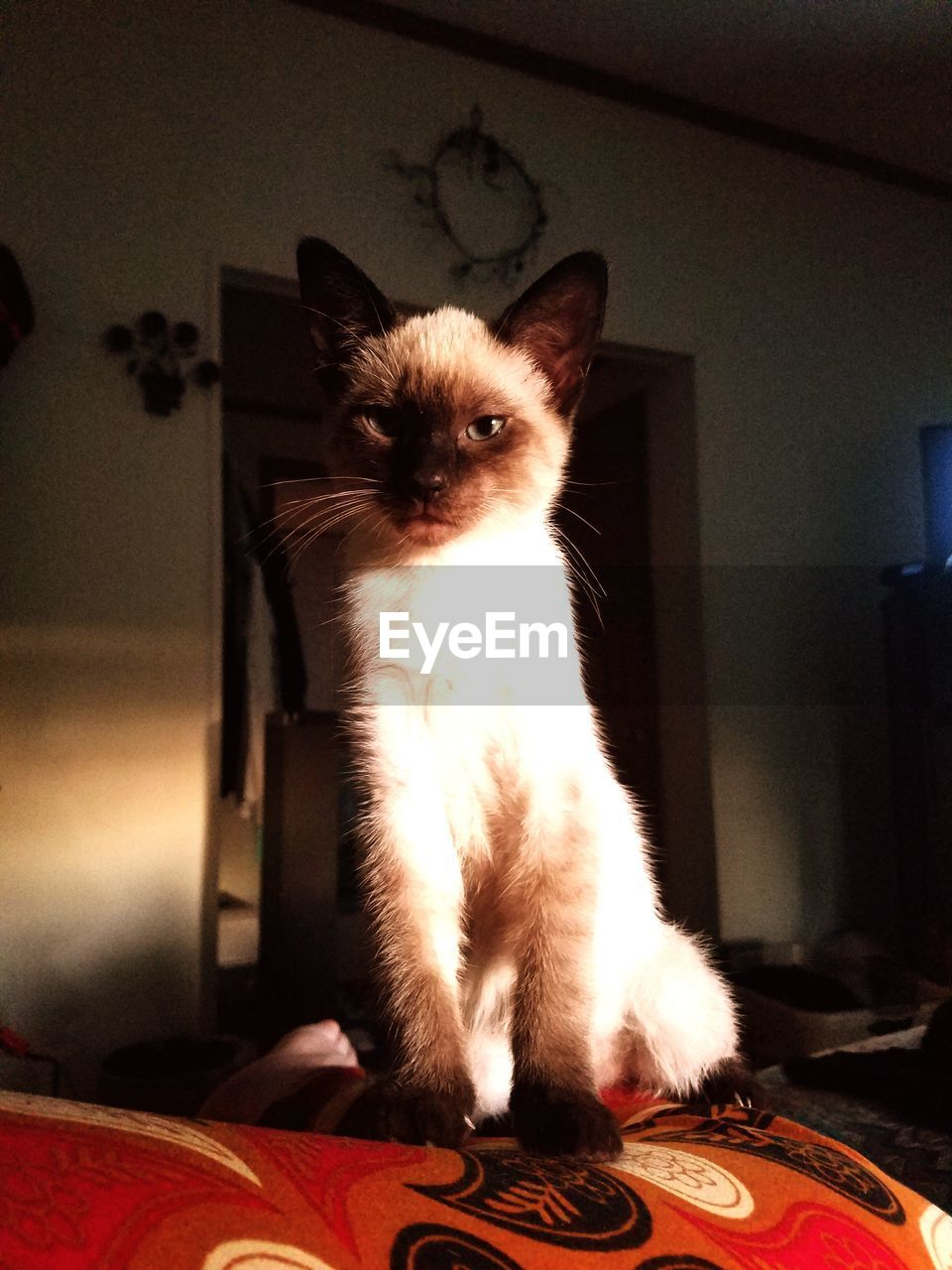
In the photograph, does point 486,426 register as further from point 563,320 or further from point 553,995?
point 553,995

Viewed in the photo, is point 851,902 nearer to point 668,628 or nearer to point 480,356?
point 668,628

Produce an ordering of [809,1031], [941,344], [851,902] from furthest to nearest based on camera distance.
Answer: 1. [941,344]
2. [851,902]
3. [809,1031]

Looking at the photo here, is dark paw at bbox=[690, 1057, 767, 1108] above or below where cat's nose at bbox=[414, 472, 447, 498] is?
below

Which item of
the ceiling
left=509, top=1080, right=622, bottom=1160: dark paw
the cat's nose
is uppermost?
the ceiling

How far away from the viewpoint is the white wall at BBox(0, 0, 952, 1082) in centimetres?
189

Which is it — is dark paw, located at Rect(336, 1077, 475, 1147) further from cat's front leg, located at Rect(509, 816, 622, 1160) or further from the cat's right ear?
the cat's right ear

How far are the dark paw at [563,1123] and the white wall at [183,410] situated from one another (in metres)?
1.36

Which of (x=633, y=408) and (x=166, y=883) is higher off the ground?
(x=633, y=408)

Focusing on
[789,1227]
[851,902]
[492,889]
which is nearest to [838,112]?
[851,902]

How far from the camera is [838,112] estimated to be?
2.76 meters

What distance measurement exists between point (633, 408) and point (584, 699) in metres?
2.08

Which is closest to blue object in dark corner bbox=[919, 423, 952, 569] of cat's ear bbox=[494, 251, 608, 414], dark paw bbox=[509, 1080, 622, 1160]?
cat's ear bbox=[494, 251, 608, 414]

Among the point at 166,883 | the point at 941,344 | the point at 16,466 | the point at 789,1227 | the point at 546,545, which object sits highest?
the point at 941,344

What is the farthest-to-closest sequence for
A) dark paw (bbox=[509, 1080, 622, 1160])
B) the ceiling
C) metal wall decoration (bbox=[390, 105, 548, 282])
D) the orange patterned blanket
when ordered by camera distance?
the ceiling → metal wall decoration (bbox=[390, 105, 548, 282]) → dark paw (bbox=[509, 1080, 622, 1160]) → the orange patterned blanket
